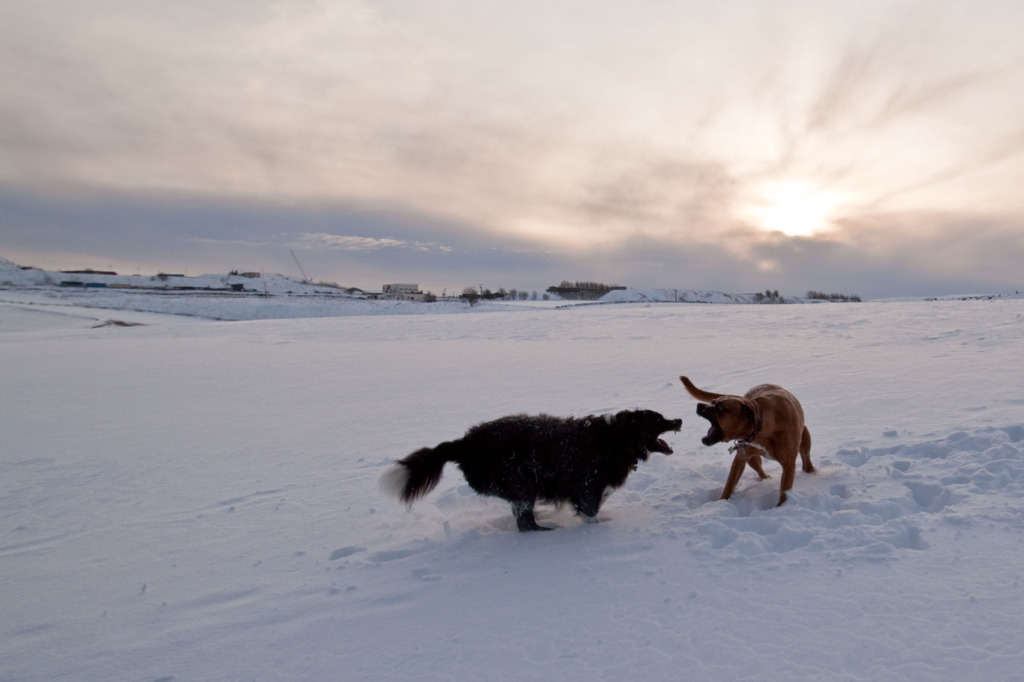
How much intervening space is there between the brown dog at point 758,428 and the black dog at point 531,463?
0.70 metres

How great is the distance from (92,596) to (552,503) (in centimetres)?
341

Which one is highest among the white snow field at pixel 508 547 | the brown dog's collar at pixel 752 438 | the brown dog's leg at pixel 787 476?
the brown dog's collar at pixel 752 438

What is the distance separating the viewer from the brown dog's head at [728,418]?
174 inches

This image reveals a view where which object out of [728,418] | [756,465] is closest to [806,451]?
[756,465]

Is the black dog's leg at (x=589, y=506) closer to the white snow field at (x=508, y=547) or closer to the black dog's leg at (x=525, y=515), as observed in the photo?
the white snow field at (x=508, y=547)

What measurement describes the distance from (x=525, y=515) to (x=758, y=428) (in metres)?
2.08

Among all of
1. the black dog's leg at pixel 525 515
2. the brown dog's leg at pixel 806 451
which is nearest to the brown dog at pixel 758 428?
the brown dog's leg at pixel 806 451

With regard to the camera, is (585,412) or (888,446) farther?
(585,412)

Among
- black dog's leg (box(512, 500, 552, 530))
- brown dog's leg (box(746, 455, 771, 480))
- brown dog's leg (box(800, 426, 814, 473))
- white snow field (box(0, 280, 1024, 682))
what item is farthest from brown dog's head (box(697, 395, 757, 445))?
black dog's leg (box(512, 500, 552, 530))

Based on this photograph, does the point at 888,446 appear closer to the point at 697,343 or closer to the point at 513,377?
the point at 513,377

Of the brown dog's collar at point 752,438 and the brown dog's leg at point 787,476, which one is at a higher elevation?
the brown dog's collar at point 752,438

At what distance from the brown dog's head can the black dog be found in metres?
0.63

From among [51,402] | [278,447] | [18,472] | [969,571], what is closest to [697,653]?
[969,571]

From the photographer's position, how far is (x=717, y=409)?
440 centimetres
